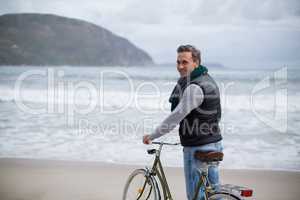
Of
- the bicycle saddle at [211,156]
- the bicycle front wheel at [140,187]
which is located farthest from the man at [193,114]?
the bicycle front wheel at [140,187]

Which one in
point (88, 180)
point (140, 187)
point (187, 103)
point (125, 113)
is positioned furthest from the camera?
point (125, 113)

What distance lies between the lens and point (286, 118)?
6270mm

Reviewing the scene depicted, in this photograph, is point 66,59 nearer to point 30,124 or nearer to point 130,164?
point 30,124

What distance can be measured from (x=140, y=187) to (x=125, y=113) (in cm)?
383

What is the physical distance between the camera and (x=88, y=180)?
14.4 feet

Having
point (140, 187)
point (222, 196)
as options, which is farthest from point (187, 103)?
point (140, 187)

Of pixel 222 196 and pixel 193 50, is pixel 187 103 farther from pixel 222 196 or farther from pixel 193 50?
pixel 222 196

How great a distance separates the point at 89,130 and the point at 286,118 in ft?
8.46

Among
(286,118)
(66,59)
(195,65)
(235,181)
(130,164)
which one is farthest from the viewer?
(66,59)

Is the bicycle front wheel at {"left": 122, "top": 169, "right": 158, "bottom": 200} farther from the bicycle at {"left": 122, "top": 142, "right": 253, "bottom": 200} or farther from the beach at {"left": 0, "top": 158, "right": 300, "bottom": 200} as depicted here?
the beach at {"left": 0, "top": 158, "right": 300, "bottom": 200}

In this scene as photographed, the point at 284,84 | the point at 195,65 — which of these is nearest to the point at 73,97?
the point at 284,84

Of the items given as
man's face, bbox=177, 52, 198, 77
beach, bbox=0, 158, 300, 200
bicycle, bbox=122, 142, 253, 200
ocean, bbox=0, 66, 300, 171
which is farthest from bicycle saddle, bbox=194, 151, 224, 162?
ocean, bbox=0, 66, 300, 171

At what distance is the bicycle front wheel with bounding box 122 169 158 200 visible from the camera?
2940 millimetres

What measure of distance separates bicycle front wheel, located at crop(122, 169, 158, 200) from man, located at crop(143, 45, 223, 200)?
268 millimetres
